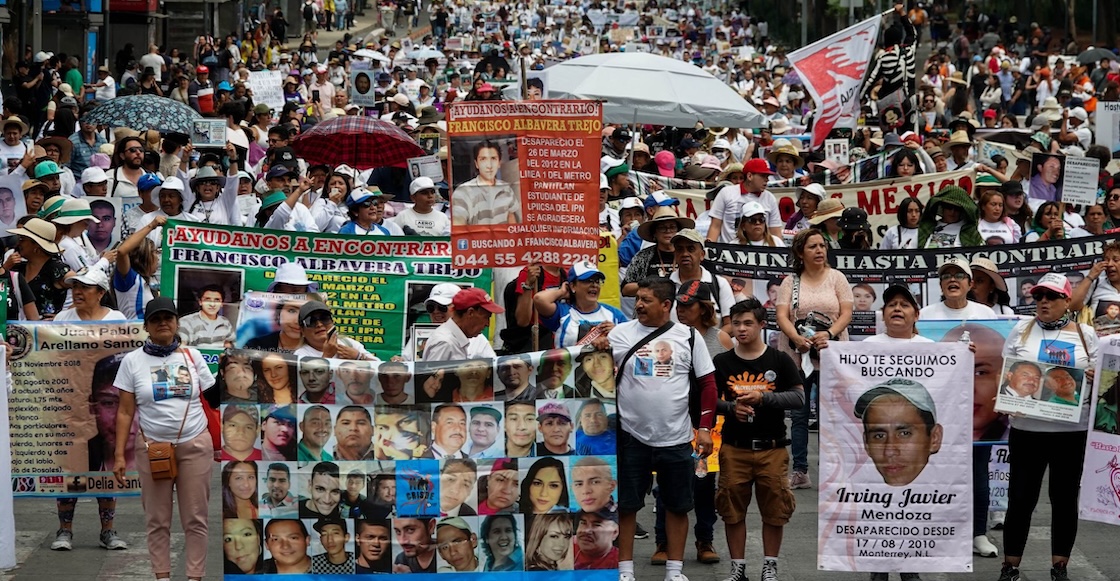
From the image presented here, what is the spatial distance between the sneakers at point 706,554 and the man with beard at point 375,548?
2.07 meters

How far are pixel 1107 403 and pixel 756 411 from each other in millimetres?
1755

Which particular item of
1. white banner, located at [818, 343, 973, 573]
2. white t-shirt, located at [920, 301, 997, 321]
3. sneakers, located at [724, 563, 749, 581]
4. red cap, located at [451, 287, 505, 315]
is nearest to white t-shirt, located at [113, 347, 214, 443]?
red cap, located at [451, 287, 505, 315]

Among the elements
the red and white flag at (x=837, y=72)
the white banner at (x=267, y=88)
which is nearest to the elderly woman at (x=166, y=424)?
the red and white flag at (x=837, y=72)

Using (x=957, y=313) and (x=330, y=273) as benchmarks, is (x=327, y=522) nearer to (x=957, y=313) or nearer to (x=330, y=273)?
(x=330, y=273)

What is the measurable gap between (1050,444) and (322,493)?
3687mm

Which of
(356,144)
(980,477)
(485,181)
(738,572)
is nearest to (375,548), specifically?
(738,572)

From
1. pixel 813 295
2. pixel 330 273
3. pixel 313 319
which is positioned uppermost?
pixel 330 273

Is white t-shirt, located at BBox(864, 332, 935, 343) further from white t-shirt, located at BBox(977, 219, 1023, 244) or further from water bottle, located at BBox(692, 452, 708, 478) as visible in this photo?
white t-shirt, located at BBox(977, 219, 1023, 244)

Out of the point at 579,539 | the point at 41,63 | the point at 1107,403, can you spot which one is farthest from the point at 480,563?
the point at 41,63

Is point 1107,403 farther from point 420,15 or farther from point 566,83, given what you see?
point 420,15

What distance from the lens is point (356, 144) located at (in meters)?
15.3

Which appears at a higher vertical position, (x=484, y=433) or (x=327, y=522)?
(x=484, y=433)

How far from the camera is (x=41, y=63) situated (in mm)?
25875

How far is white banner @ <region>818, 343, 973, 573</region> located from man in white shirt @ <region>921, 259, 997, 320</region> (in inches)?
39.5
